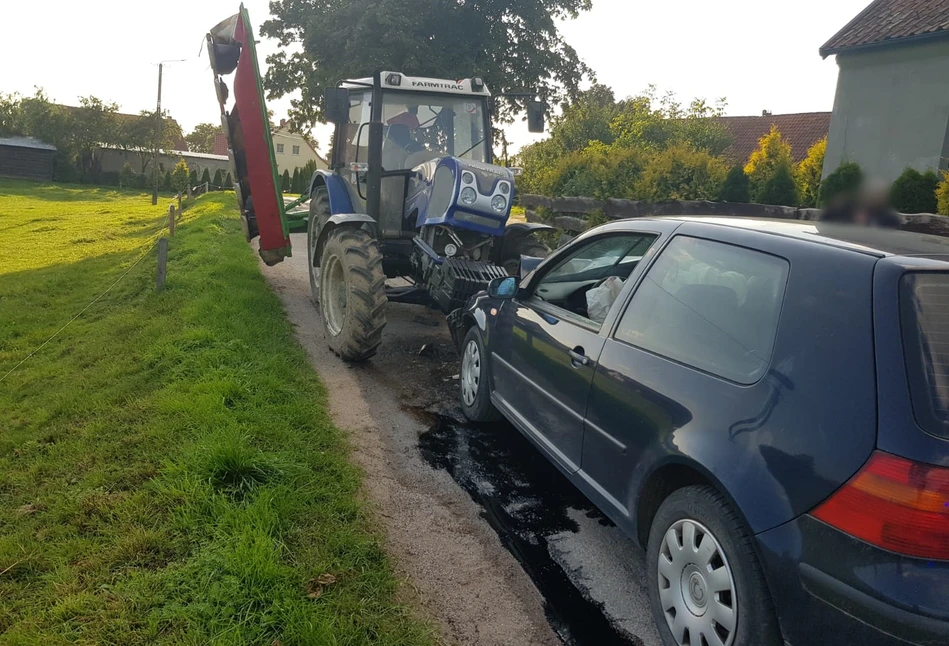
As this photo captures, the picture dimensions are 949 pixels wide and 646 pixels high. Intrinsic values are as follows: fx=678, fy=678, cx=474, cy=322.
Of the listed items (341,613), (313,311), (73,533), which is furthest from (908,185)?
(73,533)

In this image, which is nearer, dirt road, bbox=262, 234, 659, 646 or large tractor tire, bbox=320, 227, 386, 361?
dirt road, bbox=262, 234, 659, 646

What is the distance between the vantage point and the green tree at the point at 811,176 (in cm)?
969

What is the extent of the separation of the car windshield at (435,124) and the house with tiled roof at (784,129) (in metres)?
25.1

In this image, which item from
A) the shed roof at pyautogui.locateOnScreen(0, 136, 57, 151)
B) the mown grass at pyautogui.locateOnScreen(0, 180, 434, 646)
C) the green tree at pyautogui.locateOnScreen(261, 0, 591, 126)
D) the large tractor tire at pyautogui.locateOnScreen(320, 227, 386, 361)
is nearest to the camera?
the mown grass at pyautogui.locateOnScreen(0, 180, 434, 646)

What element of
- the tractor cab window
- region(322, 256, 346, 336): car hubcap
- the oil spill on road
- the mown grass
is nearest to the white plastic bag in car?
the oil spill on road

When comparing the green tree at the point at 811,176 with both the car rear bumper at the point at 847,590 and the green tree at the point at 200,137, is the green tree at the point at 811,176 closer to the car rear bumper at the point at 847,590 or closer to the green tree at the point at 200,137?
the car rear bumper at the point at 847,590

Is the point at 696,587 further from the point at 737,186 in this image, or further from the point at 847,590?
the point at 737,186

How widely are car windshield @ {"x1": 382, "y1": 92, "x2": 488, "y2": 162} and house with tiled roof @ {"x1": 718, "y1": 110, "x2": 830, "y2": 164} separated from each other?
25.1m

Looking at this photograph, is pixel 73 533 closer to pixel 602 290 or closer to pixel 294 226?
pixel 602 290

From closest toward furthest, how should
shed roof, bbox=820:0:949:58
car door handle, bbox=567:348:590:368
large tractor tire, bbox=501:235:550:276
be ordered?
1. car door handle, bbox=567:348:590:368
2. large tractor tire, bbox=501:235:550:276
3. shed roof, bbox=820:0:949:58

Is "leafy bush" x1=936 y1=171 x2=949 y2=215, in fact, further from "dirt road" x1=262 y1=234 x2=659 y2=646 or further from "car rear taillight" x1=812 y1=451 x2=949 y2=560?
"car rear taillight" x1=812 y1=451 x2=949 y2=560

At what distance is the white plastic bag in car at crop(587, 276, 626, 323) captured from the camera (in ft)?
12.5

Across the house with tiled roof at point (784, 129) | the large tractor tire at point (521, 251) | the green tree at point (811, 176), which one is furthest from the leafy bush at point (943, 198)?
the house with tiled roof at point (784, 129)

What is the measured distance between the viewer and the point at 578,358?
3.49 metres
